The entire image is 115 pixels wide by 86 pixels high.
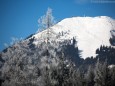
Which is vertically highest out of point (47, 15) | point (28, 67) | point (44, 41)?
point (47, 15)

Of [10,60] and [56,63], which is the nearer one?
[10,60]

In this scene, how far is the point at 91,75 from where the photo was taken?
70125mm

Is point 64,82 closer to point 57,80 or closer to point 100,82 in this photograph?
point 57,80

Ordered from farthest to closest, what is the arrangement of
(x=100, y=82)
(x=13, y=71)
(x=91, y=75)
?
(x=91, y=75), (x=100, y=82), (x=13, y=71)

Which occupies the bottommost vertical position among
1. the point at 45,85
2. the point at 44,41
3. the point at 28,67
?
the point at 45,85

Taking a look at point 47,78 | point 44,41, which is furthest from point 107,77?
point 44,41

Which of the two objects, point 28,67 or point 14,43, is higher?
point 14,43

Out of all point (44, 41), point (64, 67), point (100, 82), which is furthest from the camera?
point (100, 82)

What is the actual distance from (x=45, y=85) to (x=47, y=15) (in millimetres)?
10621

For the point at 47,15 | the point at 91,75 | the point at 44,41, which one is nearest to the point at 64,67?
the point at 44,41

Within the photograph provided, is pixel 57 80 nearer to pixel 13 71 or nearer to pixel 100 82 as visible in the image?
pixel 13 71

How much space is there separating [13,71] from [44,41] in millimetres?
5996

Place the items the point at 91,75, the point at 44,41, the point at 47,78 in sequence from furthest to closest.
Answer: the point at 91,75, the point at 47,78, the point at 44,41

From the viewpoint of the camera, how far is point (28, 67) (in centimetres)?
3531
